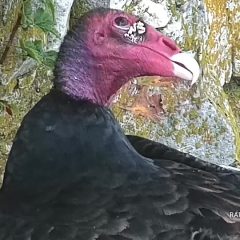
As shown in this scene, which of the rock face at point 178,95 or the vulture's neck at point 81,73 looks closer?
the vulture's neck at point 81,73

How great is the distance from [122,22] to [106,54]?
0.42 ft

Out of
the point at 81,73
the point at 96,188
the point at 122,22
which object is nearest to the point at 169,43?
the point at 122,22

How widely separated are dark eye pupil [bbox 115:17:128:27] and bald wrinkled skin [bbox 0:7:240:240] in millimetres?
58

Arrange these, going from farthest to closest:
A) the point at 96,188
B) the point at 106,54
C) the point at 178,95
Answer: the point at 178,95 < the point at 106,54 < the point at 96,188

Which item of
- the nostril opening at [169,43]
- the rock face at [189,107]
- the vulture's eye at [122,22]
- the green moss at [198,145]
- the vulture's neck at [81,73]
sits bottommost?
the green moss at [198,145]

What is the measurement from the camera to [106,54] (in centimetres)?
329

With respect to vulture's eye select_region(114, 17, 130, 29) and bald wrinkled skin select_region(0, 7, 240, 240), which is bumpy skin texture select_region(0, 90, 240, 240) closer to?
bald wrinkled skin select_region(0, 7, 240, 240)

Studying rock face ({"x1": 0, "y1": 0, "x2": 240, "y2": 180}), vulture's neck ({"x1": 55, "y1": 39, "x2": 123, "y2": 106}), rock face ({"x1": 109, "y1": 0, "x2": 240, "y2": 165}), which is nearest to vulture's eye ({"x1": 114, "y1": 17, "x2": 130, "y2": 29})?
vulture's neck ({"x1": 55, "y1": 39, "x2": 123, "y2": 106})

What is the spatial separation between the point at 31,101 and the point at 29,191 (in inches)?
54.9

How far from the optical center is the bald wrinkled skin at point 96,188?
290 centimetres

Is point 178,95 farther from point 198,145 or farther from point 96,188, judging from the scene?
point 96,188

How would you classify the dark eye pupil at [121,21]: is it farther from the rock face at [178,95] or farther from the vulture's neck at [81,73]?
the rock face at [178,95]

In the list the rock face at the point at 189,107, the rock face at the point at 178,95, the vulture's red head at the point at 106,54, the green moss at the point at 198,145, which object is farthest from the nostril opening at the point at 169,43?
the green moss at the point at 198,145

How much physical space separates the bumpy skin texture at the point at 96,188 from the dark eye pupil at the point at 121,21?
302mm
